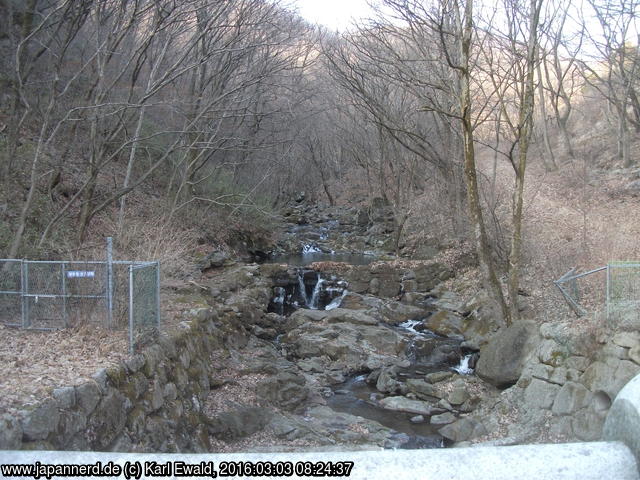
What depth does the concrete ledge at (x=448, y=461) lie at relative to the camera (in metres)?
2.44

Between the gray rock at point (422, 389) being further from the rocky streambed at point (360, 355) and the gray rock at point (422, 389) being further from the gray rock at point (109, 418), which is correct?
the gray rock at point (109, 418)

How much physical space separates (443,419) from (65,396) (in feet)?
19.9

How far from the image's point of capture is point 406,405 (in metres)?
9.48

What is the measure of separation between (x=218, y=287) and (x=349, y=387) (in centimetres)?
571

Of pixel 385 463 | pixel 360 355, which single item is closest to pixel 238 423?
pixel 360 355

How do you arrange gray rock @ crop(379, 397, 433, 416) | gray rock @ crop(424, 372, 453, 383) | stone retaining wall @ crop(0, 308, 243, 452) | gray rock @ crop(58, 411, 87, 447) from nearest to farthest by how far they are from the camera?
stone retaining wall @ crop(0, 308, 243, 452), gray rock @ crop(58, 411, 87, 447), gray rock @ crop(379, 397, 433, 416), gray rock @ crop(424, 372, 453, 383)

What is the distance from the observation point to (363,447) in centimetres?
759

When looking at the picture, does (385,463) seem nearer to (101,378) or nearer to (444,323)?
(101,378)

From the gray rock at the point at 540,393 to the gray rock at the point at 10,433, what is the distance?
22.9ft

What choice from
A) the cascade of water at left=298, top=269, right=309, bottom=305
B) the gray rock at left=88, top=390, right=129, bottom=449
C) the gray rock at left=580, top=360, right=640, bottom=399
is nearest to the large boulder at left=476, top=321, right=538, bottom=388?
the gray rock at left=580, top=360, right=640, bottom=399

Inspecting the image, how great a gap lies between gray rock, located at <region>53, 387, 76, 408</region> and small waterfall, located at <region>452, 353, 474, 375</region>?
26.5 feet

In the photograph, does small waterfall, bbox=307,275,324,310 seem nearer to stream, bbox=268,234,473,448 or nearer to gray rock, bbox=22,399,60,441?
stream, bbox=268,234,473,448

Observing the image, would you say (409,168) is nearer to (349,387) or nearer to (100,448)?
(349,387)

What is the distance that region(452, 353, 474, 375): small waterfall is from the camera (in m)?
11.2
